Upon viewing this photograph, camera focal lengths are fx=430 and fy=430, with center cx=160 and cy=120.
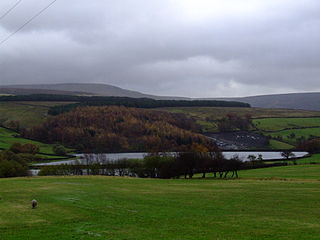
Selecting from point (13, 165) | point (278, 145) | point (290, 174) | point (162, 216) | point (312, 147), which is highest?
point (162, 216)

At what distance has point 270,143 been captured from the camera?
643ft

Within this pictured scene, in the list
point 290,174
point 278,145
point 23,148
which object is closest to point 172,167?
point 290,174

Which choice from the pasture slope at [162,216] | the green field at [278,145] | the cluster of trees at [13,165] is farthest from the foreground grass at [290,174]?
the green field at [278,145]

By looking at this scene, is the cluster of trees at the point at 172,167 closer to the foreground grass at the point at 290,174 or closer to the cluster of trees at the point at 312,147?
the foreground grass at the point at 290,174

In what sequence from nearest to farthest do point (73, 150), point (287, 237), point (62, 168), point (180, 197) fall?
point (287, 237) → point (180, 197) → point (62, 168) → point (73, 150)

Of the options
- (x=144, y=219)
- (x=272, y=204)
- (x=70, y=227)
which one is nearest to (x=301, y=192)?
(x=272, y=204)

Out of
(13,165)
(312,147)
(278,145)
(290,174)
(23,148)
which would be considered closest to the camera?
(290,174)

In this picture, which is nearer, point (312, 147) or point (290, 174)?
point (290, 174)

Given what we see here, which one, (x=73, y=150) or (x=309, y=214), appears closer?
(x=309, y=214)

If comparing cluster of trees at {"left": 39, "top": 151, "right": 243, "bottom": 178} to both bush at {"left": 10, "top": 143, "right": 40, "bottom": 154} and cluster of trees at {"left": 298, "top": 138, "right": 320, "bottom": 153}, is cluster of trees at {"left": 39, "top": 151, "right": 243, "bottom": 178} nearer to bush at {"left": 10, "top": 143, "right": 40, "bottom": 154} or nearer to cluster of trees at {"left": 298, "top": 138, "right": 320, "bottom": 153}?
bush at {"left": 10, "top": 143, "right": 40, "bottom": 154}

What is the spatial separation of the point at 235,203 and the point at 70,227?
687 inches

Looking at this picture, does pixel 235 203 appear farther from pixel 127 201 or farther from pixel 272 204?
pixel 127 201

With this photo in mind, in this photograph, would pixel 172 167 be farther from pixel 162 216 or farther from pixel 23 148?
pixel 23 148

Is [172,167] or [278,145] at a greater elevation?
[278,145]
